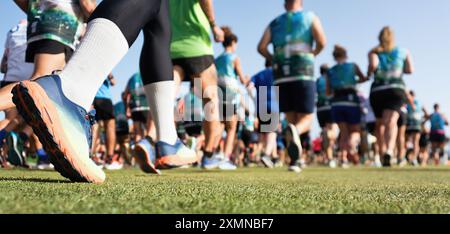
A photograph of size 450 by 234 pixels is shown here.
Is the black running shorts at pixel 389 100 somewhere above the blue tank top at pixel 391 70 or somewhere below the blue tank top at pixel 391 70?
below

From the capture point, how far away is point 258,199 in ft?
4.82

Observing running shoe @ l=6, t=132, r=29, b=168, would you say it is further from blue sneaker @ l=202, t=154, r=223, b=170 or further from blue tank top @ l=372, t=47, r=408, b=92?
blue tank top @ l=372, t=47, r=408, b=92

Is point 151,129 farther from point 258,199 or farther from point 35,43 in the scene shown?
point 258,199

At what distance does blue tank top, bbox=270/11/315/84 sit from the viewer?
17.5 ft

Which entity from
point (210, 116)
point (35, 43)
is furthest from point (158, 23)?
point (210, 116)

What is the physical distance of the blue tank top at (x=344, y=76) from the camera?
8516 mm

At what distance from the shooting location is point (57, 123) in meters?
1.64

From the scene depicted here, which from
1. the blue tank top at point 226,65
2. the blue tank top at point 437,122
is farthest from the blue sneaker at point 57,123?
the blue tank top at point 437,122

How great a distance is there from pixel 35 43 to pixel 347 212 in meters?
A: 3.03

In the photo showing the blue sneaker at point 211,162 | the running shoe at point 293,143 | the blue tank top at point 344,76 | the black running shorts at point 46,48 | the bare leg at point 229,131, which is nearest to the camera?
the black running shorts at point 46,48

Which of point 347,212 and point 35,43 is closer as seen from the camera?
point 347,212

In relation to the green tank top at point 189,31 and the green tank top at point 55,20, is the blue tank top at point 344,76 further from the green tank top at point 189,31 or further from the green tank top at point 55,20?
the green tank top at point 55,20

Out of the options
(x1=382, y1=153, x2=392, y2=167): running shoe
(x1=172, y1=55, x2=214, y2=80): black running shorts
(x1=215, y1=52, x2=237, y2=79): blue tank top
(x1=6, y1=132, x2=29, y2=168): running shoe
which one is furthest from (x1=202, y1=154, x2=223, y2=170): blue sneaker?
(x1=382, y1=153, x2=392, y2=167): running shoe

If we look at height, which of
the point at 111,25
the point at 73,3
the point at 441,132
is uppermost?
the point at 73,3
